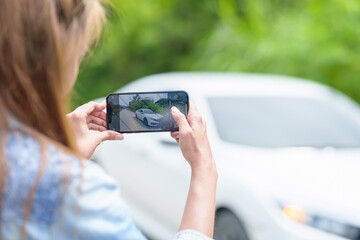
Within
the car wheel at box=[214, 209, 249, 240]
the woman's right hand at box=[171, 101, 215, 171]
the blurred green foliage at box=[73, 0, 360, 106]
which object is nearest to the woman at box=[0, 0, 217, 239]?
the woman's right hand at box=[171, 101, 215, 171]

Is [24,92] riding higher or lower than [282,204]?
lower

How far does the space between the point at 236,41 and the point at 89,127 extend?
812cm

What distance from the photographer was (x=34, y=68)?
1050 mm

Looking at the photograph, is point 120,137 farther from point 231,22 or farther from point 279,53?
point 231,22

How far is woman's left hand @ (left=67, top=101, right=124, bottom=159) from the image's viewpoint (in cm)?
154

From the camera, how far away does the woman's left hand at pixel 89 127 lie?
1.54m

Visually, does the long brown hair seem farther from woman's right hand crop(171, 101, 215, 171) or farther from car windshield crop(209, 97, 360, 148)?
car windshield crop(209, 97, 360, 148)

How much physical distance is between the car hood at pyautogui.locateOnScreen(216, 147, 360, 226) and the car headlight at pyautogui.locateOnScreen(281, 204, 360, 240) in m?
0.03

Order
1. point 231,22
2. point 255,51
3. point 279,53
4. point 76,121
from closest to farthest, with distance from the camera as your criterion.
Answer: point 76,121 → point 279,53 → point 255,51 → point 231,22

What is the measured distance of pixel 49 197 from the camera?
98 centimetres

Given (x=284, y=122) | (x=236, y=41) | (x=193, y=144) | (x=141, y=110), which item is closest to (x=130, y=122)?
(x=141, y=110)

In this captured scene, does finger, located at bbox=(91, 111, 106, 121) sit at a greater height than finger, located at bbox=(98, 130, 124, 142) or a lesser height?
greater

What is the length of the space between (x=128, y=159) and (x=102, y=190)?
4.09 metres

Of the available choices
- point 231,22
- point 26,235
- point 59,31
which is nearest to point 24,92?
point 59,31
